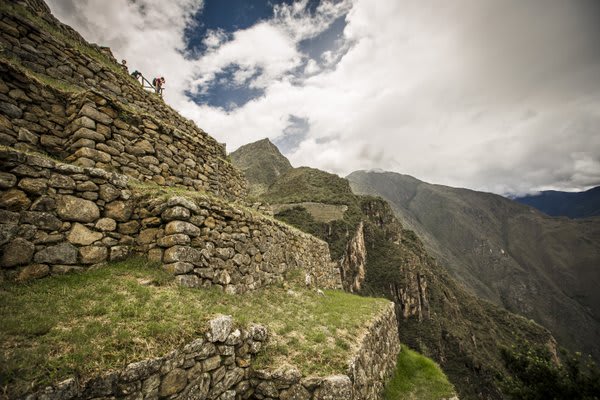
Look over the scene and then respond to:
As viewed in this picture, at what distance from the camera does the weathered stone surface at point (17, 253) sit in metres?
3.90

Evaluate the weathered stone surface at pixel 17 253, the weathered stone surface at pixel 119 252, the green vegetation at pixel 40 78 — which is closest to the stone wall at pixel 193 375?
the weathered stone surface at pixel 17 253

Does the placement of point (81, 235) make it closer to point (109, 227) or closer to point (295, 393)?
point (109, 227)

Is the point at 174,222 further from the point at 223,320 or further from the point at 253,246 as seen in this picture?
the point at 253,246

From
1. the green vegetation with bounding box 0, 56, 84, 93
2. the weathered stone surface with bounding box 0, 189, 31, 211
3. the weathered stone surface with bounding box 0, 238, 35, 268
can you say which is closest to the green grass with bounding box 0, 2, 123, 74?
the green vegetation with bounding box 0, 56, 84, 93

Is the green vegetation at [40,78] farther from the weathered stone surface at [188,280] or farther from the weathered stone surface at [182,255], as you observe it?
the weathered stone surface at [188,280]

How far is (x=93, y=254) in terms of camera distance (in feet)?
16.4

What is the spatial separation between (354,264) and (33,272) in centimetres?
8025

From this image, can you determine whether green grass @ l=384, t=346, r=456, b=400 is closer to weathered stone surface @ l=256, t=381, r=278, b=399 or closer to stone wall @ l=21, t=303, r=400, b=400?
stone wall @ l=21, t=303, r=400, b=400

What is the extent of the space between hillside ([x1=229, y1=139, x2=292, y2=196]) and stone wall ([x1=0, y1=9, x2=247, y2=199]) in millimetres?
83578

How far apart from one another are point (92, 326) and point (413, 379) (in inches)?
462

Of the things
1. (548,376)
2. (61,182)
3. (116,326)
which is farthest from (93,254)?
(548,376)

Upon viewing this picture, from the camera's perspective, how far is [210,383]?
4219 millimetres

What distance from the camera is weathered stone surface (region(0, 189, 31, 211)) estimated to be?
4051mm

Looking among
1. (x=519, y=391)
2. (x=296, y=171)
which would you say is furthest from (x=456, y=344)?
(x=519, y=391)
